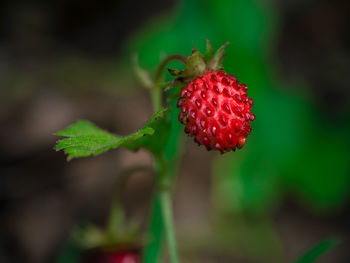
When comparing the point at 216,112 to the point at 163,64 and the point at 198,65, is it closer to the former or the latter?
the point at 198,65

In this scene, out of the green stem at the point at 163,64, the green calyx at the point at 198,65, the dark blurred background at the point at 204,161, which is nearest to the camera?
the green calyx at the point at 198,65

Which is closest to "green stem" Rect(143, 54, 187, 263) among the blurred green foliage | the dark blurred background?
the dark blurred background

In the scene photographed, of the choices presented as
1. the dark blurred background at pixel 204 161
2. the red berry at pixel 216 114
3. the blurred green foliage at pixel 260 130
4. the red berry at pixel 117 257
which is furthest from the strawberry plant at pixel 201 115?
the blurred green foliage at pixel 260 130

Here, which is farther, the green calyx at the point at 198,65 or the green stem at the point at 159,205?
the green stem at the point at 159,205

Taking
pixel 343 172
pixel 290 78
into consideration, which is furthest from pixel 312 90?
pixel 343 172

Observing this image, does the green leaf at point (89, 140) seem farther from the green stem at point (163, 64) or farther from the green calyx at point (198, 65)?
the green stem at point (163, 64)

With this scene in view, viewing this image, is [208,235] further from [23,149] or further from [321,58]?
[321,58]
